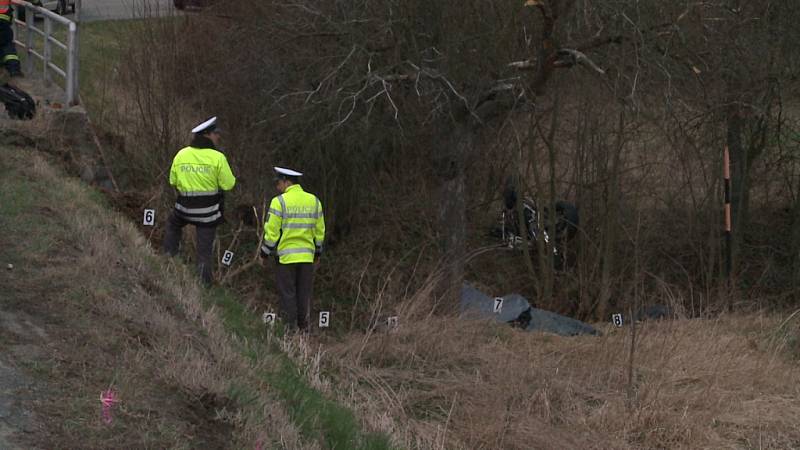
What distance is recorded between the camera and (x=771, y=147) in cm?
1995

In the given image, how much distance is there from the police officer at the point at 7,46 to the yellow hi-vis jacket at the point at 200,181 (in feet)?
17.1

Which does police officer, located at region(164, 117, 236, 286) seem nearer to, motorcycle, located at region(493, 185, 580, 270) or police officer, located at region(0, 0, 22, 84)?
police officer, located at region(0, 0, 22, 84)

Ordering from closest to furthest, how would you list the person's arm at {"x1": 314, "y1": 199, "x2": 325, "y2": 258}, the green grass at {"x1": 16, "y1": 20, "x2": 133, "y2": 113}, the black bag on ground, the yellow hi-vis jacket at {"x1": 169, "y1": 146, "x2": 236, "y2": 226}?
1. the yellow hi-vis jacket at {"x1": 169, "y1": 146, "x2": 236, "y2": 226}
2. the person's arm at {"x1": 314, "y1": 199, "x2": 325, "y2": 258}
3. the black bag on ground
4. the green grass at {"x1": 16, "y1": 20, "x2": 133, "y2": 113}

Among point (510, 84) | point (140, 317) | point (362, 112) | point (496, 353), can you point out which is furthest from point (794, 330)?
point (140, 317)

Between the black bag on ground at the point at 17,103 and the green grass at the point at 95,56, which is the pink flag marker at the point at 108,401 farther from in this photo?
the green grass at the point at 95,56

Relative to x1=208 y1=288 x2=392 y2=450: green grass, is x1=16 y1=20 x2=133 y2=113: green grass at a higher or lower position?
higher

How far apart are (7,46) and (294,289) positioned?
6956 millimetres

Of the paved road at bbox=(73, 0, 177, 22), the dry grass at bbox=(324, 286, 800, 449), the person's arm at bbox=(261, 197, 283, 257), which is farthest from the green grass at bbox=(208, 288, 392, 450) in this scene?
the paved road at bbox=(73, 0, 177, 22)

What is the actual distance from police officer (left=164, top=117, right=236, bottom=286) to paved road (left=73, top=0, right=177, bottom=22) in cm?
698

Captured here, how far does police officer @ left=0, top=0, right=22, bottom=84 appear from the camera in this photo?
1587 centimetres

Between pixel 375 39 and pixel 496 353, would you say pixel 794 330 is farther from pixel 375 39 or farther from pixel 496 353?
pixel 375 39

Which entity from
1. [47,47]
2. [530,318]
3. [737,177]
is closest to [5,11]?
[47,47]

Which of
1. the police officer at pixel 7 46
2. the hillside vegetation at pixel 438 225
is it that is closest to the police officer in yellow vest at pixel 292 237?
the hillside vegetation at pixel 438 225

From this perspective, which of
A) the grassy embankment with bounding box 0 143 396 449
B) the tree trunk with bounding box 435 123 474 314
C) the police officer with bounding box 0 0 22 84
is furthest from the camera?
the tree trunk with bounding box 435 123 474 314
